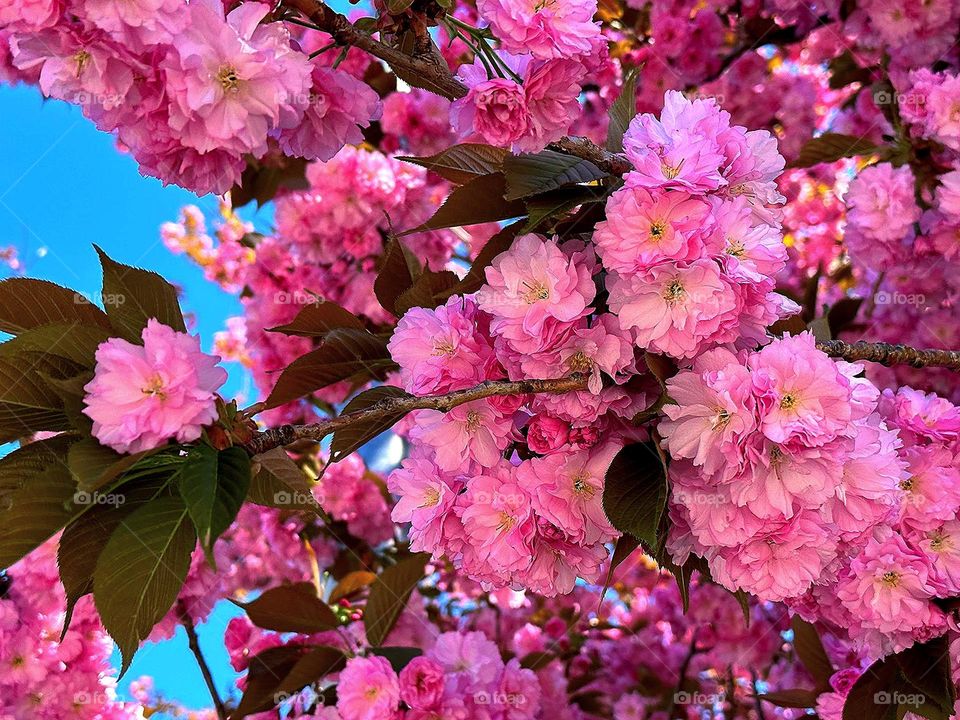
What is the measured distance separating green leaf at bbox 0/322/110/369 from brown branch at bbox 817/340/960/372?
0.84 metres

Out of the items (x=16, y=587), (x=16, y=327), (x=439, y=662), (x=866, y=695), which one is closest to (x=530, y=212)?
(x=16, y=327)

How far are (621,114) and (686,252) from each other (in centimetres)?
30

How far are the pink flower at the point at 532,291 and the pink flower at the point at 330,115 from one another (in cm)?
29

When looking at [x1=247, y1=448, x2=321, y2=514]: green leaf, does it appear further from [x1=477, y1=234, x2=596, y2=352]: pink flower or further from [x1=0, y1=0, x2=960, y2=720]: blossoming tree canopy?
[x1=477, y1=234, x2=596, y2=352]: pink flower

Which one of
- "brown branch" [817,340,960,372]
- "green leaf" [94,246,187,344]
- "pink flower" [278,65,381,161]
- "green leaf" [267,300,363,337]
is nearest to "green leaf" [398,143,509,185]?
"pink flower" [278,65,381,161]

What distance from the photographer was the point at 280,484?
3.20ft

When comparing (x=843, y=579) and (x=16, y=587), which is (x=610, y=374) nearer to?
(x=843, y=579)

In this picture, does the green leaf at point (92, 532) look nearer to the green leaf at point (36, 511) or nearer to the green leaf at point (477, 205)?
the green leaf at point (36, 511)

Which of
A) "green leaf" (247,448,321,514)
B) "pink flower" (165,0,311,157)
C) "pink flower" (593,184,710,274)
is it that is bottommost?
"green leaf" (247,448,321,514)

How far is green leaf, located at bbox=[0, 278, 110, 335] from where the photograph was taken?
0.94 meters

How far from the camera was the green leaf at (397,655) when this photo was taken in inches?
Result: 65.7

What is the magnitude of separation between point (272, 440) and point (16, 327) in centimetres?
30

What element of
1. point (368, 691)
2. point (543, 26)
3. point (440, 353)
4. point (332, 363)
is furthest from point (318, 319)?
point (368, 691)

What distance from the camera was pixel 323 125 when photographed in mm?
1121
